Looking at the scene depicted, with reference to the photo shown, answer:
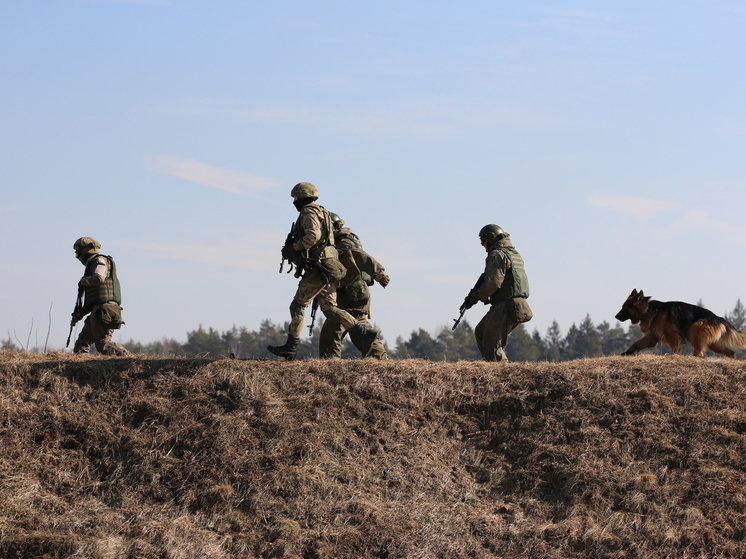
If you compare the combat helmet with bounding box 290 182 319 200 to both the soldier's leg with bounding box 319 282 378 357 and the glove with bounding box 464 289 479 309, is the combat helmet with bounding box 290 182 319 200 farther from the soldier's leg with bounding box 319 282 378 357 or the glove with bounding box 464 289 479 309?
the glove with bounding box 464 289 479 309

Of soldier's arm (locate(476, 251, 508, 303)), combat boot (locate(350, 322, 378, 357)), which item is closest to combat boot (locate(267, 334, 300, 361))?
combat boot (locate(350, 322, 378, 357))

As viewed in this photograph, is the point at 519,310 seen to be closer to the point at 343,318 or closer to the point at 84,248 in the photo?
the point at 343,318

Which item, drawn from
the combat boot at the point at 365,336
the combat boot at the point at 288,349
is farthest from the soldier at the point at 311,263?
the combat boot at the point at 365,336

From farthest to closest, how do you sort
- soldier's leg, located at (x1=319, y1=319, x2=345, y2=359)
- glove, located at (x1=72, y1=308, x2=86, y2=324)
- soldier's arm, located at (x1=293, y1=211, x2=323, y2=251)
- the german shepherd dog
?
glove, located at (x1=72, y1=308, x2=86, y2=324) < the german shepherd dog < soldier's leg, located at (x1=319, y1=319, x2=345, y2=359) < soldier's arm, located at (x1=293, y1=211, x2=323, y2=251)

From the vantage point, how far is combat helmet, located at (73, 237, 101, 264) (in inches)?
563

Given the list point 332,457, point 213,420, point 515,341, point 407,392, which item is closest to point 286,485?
point 332,457

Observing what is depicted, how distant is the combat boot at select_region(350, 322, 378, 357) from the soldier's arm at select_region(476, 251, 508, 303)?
1.69 meters

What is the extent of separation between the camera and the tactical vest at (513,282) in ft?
42.5

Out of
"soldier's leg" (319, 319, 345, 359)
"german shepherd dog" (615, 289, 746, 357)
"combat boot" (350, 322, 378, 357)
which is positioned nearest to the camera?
"combat boot" (350, 322, 378, 357)

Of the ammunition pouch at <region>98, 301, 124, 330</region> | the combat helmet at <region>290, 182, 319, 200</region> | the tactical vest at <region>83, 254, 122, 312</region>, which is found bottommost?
the ammunition pouch at <region>98, 301, 124, 330</region>

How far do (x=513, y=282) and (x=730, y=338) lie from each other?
3490mm

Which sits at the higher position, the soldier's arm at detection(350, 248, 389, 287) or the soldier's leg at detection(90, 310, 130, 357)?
the soldier's arm at detection(350, 248, 389, 287)

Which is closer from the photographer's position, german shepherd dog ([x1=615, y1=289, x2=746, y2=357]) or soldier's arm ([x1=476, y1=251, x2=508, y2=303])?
soldier's arm ([x1=476, y1=251, x2=508, y2=303])

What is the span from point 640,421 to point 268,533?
454 centimetres
